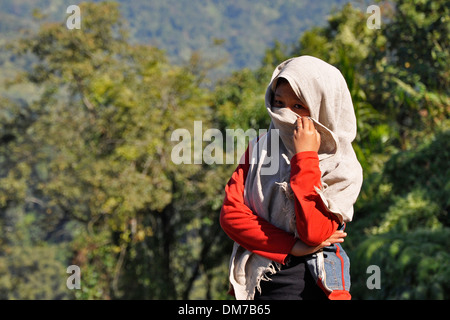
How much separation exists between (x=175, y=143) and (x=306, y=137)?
830 centimetres

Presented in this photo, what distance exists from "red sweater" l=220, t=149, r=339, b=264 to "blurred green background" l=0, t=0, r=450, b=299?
2.47 metres

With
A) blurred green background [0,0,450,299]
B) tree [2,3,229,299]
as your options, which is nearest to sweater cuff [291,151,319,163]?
blurred green background [0,0,450,299]

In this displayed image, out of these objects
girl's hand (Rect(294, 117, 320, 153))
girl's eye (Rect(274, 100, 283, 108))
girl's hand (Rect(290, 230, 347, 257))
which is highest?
girl's eye (Rect(274, 100, 283, 108))

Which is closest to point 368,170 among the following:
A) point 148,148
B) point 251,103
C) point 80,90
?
point 251,103

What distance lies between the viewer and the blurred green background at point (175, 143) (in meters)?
5.31

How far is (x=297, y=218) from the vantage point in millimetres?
1511

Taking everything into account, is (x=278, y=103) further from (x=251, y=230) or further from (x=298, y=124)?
(x=251, y=230)

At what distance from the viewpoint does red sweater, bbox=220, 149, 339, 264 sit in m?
1.50

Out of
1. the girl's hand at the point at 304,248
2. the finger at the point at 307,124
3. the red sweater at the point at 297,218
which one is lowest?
the girl's hand at the point at 304,248

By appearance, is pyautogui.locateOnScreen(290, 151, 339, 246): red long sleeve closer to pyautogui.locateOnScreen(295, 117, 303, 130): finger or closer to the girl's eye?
pyautogui.locateOnScreen(295, 117, 303, 130): finger

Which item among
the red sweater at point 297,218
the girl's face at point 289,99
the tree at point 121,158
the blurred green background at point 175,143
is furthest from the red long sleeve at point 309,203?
the tree at point 121,158

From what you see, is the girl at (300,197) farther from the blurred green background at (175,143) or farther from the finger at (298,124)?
the blurred green background at (175,143)

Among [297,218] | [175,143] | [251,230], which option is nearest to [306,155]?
[297,218]

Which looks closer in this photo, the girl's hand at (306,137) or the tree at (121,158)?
the girl's hand at (306,137)
